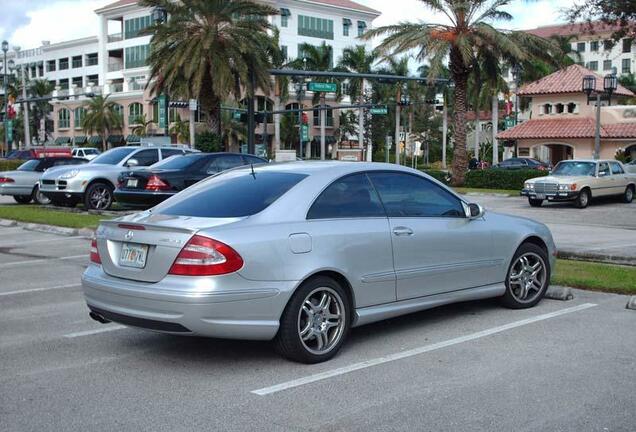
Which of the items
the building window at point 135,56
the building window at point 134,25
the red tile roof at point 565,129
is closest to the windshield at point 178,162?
the red tile roof at point 565,129

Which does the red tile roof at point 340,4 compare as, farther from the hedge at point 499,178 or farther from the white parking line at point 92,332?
the white parking line at point 92,332

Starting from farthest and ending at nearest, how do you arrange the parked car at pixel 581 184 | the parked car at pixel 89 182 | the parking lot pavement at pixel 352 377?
the parked car at pixel 581 184 → the parked car at pixel 89 182 → the parking lot pavement at pixel 352 377

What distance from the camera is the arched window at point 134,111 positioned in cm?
8675

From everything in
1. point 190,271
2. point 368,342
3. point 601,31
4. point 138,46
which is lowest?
point 368,342

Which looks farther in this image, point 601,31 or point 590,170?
point 590,170

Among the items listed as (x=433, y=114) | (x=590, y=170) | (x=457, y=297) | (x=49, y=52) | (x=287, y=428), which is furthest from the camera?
(x=49, y=52)

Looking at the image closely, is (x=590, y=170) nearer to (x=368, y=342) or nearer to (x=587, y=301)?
(x=587, y=301)

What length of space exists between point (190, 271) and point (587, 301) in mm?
5000

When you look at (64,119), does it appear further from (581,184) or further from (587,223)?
(587,223)

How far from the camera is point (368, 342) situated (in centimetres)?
714

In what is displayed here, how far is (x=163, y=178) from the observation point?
18391 millimetres

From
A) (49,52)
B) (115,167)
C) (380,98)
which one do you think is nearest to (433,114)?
(380,98)

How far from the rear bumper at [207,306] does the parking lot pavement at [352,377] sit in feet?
1.23

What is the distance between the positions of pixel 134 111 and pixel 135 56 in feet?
20.9
